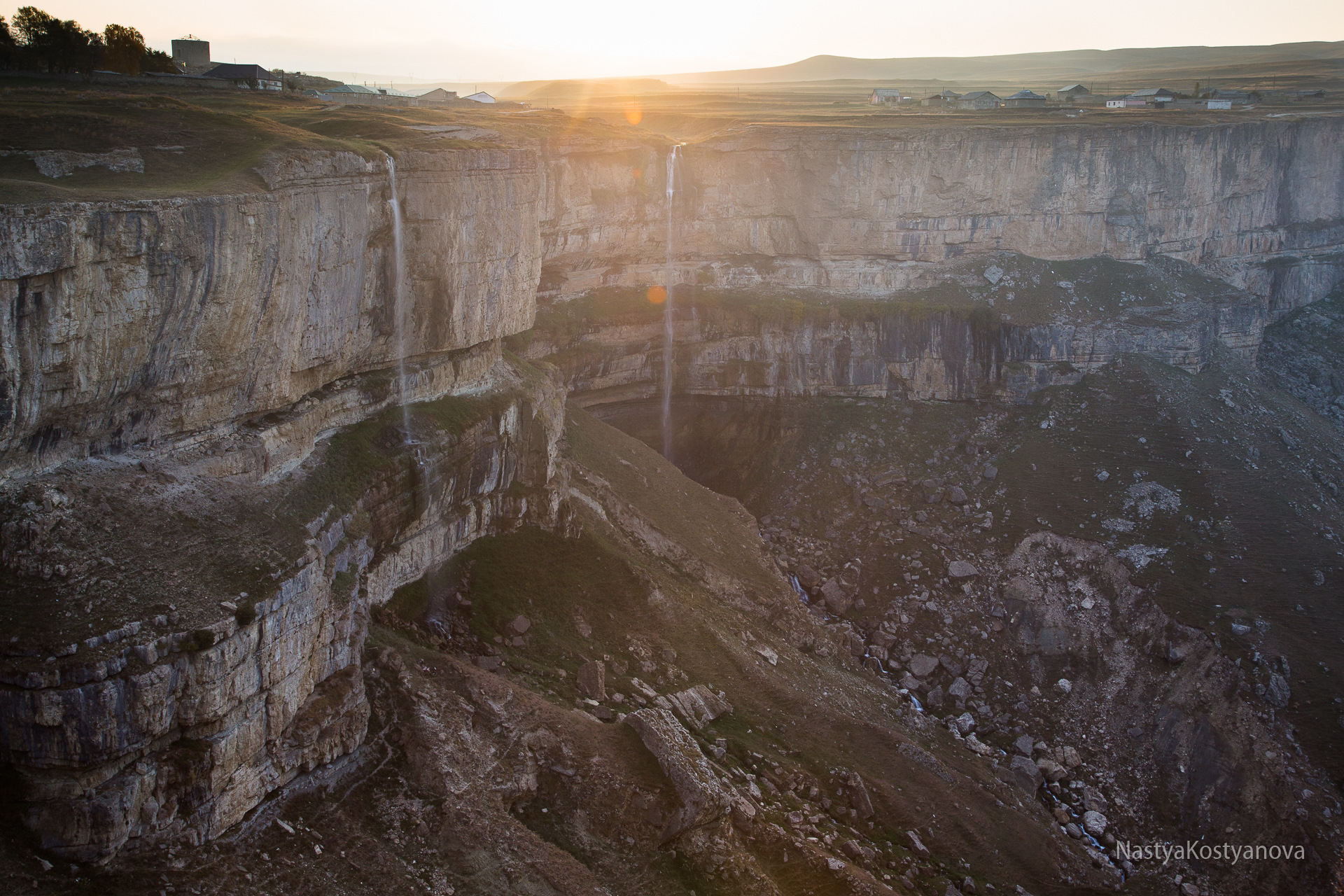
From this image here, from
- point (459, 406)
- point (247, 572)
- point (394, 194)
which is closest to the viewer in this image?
point (247, 572)

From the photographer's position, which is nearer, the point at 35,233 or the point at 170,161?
the point at 35,233

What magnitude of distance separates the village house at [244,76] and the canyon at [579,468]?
1299cm

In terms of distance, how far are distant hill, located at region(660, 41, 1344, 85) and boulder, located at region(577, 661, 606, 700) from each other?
370 feet

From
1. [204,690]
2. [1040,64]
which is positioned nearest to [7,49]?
[204,690]

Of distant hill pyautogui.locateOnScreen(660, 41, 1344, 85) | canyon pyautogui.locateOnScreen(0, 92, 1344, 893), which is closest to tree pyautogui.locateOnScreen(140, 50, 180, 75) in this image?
canyon pyautogui.locateOnScreen(0, 92, 1344, 893)

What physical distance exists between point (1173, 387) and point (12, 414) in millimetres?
48545

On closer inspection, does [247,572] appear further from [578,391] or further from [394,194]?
[578,391]

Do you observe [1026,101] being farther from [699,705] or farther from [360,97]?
[699,705]

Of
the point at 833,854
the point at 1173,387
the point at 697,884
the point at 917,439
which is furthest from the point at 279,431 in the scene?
the point at 1173,387

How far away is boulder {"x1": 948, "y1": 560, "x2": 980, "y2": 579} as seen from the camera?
42.5 m

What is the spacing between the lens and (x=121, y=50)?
41.4 meters

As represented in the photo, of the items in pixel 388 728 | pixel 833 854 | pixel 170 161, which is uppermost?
pixel 170 161

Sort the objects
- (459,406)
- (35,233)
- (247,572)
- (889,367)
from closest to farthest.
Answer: (35,233) → (247,572) → (459,406) → (889,367)

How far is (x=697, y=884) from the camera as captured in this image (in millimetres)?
23062
